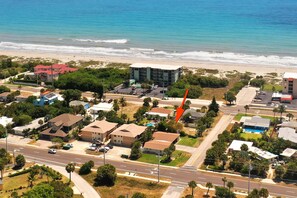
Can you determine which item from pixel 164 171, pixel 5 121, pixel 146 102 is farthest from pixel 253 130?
pixel 5 121

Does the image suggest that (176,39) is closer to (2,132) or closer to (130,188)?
(2,132)

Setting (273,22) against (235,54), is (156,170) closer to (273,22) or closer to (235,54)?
(235,54)

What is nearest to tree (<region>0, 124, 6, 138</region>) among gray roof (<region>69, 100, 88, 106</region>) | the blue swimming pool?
gray roof (<region>69, 100, 88, 106</region>)

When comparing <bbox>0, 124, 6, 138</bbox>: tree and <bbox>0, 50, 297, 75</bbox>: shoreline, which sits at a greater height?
<bbox>0, 50, 297, 75</bbox>: shoreline

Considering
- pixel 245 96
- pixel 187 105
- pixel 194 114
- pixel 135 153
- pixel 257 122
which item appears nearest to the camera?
pixel 135 153

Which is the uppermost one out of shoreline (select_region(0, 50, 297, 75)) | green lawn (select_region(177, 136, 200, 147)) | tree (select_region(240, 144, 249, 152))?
shoreline (select_region(0, 50, 297, 75))

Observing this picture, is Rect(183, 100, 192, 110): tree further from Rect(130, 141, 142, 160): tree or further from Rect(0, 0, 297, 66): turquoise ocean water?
Rect(0, 0, 297, 66): turquoise ocean water
